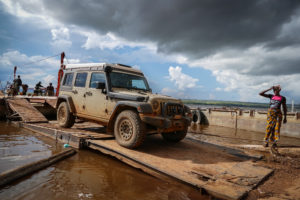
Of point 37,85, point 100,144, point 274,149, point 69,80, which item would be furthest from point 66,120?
point 37,85

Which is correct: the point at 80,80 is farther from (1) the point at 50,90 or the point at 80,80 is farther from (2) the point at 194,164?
(1) the point at 50,90

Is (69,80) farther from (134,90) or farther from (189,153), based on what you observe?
(189,153)

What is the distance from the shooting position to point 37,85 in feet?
52.1

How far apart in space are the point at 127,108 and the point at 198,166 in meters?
2.15

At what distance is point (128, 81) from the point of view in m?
5.60

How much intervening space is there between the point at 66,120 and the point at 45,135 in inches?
34.9

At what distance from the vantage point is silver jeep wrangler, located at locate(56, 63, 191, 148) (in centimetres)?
439

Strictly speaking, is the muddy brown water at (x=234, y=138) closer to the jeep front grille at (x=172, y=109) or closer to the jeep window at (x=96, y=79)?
the jeep front grille at (x=172, y=109)

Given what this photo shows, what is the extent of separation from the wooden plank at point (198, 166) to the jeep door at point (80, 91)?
4.74 ft

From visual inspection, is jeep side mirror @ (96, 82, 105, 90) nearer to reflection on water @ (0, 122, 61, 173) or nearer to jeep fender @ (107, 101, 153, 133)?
jeep fender @ (107, 101, 153, 133)

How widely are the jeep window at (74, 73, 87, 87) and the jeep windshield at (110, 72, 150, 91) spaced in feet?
4.06

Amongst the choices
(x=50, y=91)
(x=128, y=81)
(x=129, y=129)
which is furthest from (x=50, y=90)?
(x=129, y=129)

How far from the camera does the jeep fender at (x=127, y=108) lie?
14.0 ft

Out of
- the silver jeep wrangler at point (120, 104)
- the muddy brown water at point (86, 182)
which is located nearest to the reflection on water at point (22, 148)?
the muddy brown water at point (86, 182)
